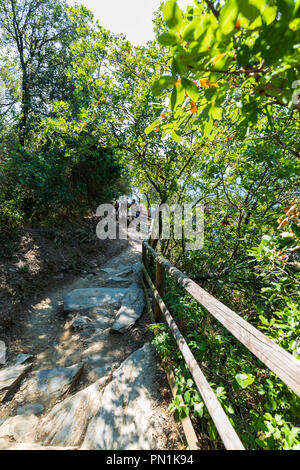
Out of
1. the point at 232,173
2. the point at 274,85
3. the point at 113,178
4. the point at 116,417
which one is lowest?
the point at 116,417

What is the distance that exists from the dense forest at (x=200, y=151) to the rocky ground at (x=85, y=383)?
0.38 m

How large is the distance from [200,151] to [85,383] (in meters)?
4.51

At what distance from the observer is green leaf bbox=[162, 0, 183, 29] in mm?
668

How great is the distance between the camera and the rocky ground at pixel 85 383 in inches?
69.4

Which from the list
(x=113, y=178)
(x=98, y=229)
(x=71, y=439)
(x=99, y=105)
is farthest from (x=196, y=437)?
(x=113, y=178)

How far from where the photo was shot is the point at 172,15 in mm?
686

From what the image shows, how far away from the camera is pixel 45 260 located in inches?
221

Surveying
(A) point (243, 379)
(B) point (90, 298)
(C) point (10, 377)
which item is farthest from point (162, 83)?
(B) point (90, 298)

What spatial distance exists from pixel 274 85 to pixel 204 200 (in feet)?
12.8

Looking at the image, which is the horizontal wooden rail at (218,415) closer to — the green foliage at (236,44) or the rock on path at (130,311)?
the green foliage at (236,44)

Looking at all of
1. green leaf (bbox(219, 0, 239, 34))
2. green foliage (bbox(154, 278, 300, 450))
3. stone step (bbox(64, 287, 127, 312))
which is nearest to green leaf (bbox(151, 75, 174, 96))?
→ green leaf (bbox(219, 0, 239, 34))

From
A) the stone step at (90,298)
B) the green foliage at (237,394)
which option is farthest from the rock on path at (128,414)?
the stone step at (90,298)

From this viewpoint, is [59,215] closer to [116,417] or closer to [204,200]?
[204,200]

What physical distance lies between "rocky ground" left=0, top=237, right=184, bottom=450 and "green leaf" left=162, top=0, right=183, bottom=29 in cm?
266
